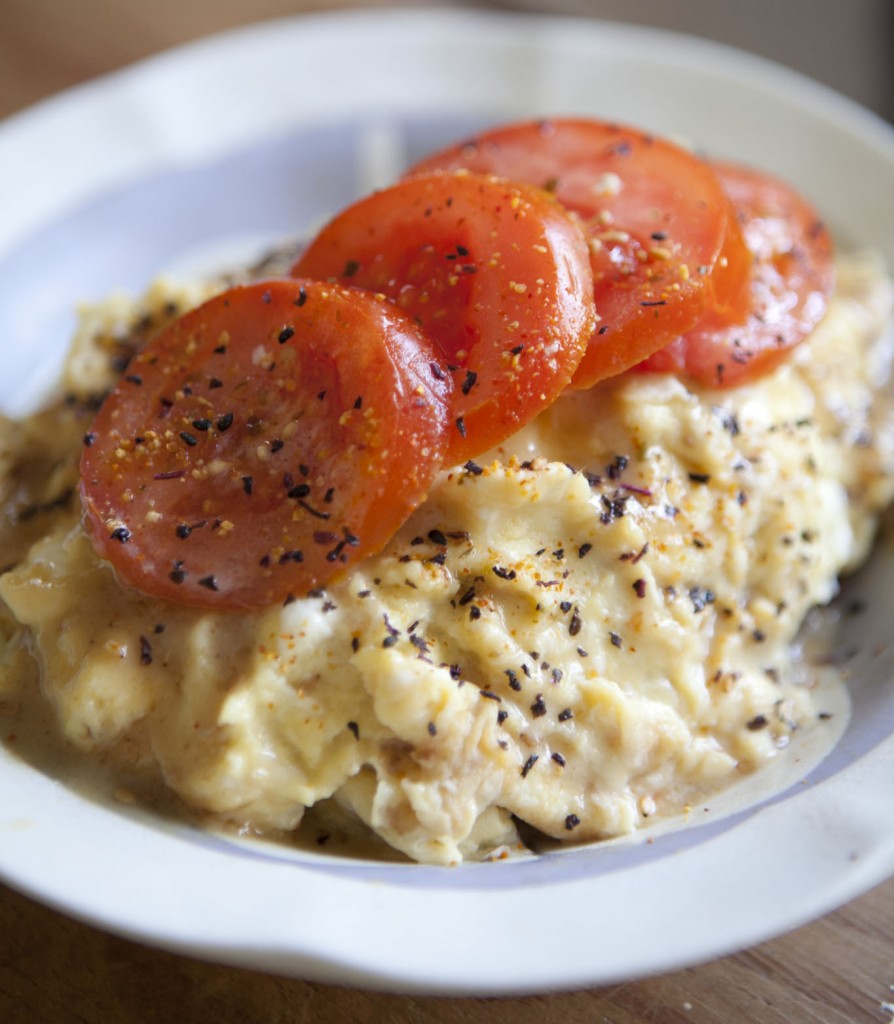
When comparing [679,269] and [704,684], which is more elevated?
[679,269]

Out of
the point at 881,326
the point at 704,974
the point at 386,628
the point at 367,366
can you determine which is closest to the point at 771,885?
the point at 704,974

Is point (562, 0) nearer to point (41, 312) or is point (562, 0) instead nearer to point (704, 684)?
point (41, 312)

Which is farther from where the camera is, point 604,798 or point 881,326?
point 881,326

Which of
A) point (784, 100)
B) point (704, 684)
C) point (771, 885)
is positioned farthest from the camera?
point (784, 100)

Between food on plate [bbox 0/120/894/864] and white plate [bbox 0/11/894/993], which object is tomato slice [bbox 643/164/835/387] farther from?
white plate [bbox 0/11/894/993]

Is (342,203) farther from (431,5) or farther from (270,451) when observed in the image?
(270,451)

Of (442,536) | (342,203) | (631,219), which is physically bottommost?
(342,203)

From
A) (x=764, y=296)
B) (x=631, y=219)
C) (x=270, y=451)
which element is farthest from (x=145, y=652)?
(x=764, y=296)
